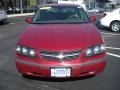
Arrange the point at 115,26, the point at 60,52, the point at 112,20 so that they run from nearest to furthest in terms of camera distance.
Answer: the point at 60,52
the point at 115,26
the point at 112,20

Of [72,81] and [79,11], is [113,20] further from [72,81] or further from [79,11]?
[72,81]

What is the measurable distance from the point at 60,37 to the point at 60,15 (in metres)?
1.59

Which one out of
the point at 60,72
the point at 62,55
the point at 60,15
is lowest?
the point at 60,72

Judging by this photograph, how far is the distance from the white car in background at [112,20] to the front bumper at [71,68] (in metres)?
11.0

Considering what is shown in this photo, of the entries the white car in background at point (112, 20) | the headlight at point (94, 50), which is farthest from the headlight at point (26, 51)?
the white car in background at point (112, 20)

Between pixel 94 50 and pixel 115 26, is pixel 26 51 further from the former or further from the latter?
pixel 115 26

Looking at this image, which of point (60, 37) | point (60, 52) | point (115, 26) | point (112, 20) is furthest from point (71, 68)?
point (112, 20)

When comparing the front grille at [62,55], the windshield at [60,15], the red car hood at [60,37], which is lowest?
the front grille at [62,55]

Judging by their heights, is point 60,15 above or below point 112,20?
above

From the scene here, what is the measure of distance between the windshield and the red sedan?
29.4 inches

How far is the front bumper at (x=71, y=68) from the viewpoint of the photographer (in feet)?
18.8

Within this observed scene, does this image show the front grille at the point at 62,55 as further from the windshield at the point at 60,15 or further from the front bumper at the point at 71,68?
the windshield at the point at 60,15

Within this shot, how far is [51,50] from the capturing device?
5750 millimetres

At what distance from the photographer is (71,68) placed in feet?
18.8
